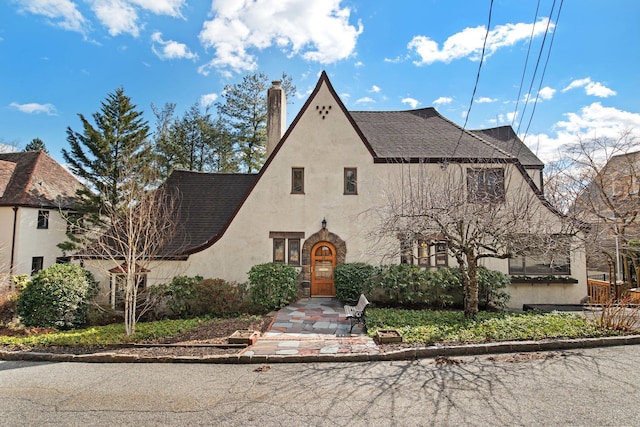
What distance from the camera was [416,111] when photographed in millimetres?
18062

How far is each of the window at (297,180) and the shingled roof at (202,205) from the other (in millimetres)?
1613

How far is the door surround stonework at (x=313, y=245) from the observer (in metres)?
13.3

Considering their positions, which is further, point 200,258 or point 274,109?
point 274,109

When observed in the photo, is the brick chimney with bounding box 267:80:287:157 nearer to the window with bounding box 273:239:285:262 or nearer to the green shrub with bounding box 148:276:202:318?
the window with bounding box 273:239:285:262

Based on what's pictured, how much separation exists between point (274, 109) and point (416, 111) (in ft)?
25.2

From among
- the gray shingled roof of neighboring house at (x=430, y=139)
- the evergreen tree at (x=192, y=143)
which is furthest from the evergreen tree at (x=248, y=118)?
the gray shingled roof of neighboring house at (x=430, y=139)

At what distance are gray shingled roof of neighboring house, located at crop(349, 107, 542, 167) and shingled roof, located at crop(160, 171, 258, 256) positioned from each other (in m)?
6.23

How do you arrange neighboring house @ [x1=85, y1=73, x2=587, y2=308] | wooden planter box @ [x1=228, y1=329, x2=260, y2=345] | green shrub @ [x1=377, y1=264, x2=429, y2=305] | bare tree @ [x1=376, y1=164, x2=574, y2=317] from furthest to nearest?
1. neighboring house @ [x1=85, y1=73, x2=587, y2=308]
2. green shrub @ [x1=377, y1=264, x2=429, y2=305]
3. bare tree @ [x1=376, y1=164, x2=574, y2=317]
4. wooden planter box @ [x1=228, y1=329, x2=260, y2=345]

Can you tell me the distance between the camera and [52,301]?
1065 centimetres

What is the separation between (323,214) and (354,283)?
124 inches

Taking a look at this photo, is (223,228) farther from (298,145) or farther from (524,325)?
(524,325)

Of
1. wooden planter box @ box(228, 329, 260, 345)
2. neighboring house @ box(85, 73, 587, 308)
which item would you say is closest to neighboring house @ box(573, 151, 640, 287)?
neighboring house @ box(85, 73, 587, 308)

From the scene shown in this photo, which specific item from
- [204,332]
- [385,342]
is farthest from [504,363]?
[204,332]

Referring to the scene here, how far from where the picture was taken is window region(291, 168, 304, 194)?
13867 millimetres
